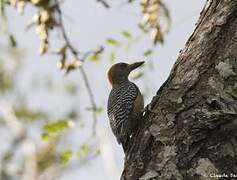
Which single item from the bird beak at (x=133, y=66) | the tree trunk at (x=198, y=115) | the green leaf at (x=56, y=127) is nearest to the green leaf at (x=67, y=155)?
the green leaf at (x=56, y=127)

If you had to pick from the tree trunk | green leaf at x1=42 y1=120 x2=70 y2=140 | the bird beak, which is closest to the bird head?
the bird beak

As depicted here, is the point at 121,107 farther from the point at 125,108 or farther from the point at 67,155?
the point at 67,155

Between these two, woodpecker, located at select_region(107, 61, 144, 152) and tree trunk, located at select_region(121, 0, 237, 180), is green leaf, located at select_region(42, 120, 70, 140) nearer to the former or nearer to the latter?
woodpecker, located at select_region(107, 61, 144, 152)

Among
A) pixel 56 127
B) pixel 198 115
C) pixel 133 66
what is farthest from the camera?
pixel 133 66

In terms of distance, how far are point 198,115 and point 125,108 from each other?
2059 millimetres

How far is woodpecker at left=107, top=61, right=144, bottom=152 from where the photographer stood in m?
4.42

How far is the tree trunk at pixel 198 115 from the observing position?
9.48 ft

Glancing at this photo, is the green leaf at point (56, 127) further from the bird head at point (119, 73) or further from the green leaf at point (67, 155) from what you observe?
the bird head at point (119, 73)

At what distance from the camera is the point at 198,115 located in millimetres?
3016

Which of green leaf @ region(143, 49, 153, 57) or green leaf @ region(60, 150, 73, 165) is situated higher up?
green leaf @ region(143, 49, 153, 57)

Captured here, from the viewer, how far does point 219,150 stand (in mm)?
2887

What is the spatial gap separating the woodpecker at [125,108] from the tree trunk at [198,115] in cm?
106

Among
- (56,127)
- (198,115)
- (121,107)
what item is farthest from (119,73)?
(198,115)

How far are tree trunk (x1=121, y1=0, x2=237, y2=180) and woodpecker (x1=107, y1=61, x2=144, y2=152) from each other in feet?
3.48
